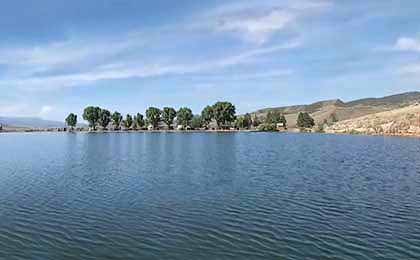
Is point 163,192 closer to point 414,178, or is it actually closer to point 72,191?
point 72,191

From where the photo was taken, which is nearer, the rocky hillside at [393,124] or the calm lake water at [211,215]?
the calm lake water at [211,215]

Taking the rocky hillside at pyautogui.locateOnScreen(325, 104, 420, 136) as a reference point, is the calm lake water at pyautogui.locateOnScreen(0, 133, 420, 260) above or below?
below

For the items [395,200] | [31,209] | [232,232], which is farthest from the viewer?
[395,200]

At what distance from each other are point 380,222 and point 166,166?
120 feet

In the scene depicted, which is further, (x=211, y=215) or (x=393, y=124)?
(x=393, y=124)

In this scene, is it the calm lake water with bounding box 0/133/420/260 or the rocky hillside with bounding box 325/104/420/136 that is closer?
the calm lake water with bounding box 0/133/420/260

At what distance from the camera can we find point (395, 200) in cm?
3138

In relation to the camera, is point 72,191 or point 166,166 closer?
point 72,191

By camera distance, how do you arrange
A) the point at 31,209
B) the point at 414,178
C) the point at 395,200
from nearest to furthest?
the point at 31,209 → the point at 395,200 → the point at 414,178

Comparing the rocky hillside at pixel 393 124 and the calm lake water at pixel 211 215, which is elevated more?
the rocky hillside at pixel 393 124

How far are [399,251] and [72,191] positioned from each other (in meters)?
27.9

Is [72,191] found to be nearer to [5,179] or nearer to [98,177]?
[98,177]

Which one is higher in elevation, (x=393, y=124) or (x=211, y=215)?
(x=393, y=124)

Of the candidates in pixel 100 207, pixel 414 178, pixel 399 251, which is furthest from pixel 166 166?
pixel 399 251
